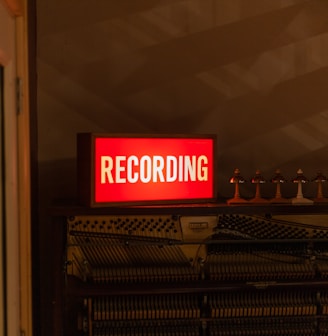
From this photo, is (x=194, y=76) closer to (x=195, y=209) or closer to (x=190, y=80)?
(x=190, y=80)

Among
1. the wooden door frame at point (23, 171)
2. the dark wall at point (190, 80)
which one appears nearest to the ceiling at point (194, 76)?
the dark wall at point (190, 80)

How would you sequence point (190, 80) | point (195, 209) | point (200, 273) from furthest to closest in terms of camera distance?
point (190, 80)
point (200, 273)
point (195, 209)

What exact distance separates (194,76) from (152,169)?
628 mm

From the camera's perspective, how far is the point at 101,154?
6.87 feet

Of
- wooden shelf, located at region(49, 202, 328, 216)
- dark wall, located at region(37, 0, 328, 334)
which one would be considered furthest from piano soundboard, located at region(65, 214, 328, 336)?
dark wall, located at region(37, 0, 328, 334)

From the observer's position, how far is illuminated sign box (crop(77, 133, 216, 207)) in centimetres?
210

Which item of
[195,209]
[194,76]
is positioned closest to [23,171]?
[195,209]

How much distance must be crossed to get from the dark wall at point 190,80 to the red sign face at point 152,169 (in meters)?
0.39

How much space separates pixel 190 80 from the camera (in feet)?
8.50

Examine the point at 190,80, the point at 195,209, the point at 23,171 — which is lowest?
the point at 195,209

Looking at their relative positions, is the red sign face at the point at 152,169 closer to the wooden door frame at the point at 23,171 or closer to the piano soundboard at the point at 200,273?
the piano soundboard at the point at 200,273

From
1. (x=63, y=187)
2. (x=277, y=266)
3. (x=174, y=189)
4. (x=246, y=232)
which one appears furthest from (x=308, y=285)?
(x=63, y=187)

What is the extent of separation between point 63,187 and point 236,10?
113cm

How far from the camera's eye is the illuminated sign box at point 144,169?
82.5 inches
